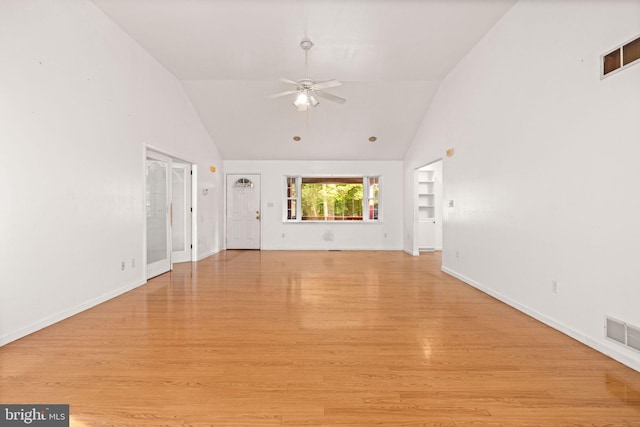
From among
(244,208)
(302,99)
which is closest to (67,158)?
(302,99)

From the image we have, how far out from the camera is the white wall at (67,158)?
273cm

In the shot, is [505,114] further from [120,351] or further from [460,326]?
[120,351]

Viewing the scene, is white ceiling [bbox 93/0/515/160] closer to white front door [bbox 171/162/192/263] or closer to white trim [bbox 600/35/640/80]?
white front door [bbox 171/162/192/263]

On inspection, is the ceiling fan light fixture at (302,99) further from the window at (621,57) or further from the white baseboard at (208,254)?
the white baseboard at (208,254)


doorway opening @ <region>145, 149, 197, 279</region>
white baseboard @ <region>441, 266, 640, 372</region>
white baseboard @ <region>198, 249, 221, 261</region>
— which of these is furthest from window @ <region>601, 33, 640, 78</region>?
white baseboard @ <region>198, 249, 221, 261</region>

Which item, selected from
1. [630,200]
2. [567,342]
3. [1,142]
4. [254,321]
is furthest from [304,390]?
[1,142]

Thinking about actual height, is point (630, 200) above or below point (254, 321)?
above

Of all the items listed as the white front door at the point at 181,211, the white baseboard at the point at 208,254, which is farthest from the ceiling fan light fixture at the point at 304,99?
the white baseboard at the point at 208,254

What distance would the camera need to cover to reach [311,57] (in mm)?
4922

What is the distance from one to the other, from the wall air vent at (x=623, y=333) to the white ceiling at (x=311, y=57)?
11.3 ft

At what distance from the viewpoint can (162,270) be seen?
5.54 meters

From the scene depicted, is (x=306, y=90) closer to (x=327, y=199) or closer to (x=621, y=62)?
(x=621, y=62)

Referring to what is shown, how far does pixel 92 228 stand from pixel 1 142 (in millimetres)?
1305

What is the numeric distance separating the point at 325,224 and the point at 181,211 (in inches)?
153
